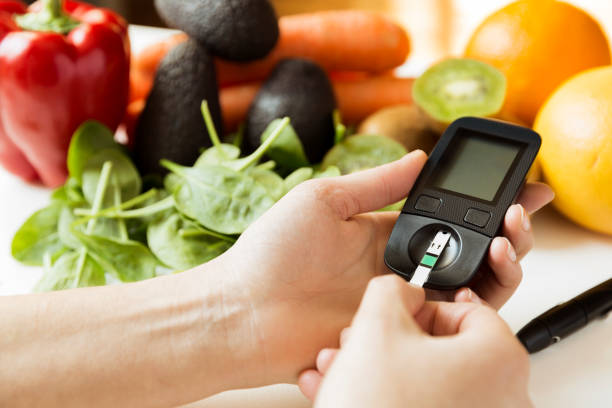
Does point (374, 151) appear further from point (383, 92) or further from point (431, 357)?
point (431, 357)

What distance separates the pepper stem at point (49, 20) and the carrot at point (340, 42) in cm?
24

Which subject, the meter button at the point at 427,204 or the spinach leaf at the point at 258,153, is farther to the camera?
the spinach leaf at the point at 258,153

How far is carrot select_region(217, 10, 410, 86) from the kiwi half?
0.57 feet

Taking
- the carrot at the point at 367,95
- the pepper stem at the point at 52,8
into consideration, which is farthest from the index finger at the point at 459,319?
the pepper stem at the point at 52,8

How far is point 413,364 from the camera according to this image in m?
0.44

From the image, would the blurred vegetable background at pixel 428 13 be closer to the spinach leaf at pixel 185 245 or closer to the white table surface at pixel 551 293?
the white table surface at pixel 551 293

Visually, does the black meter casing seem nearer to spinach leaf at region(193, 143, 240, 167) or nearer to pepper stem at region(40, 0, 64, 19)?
spinach leaf at region(193, 143, 240, 167)

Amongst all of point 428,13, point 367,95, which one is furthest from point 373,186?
point 428,13

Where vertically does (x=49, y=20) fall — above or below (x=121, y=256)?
above

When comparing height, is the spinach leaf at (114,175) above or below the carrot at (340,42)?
below

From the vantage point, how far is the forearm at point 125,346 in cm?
59

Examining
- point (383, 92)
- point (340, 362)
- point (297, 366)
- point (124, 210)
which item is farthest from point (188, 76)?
point (340, 362)

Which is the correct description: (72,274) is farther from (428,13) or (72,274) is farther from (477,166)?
(428,13)

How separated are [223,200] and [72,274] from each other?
0.19 metres
